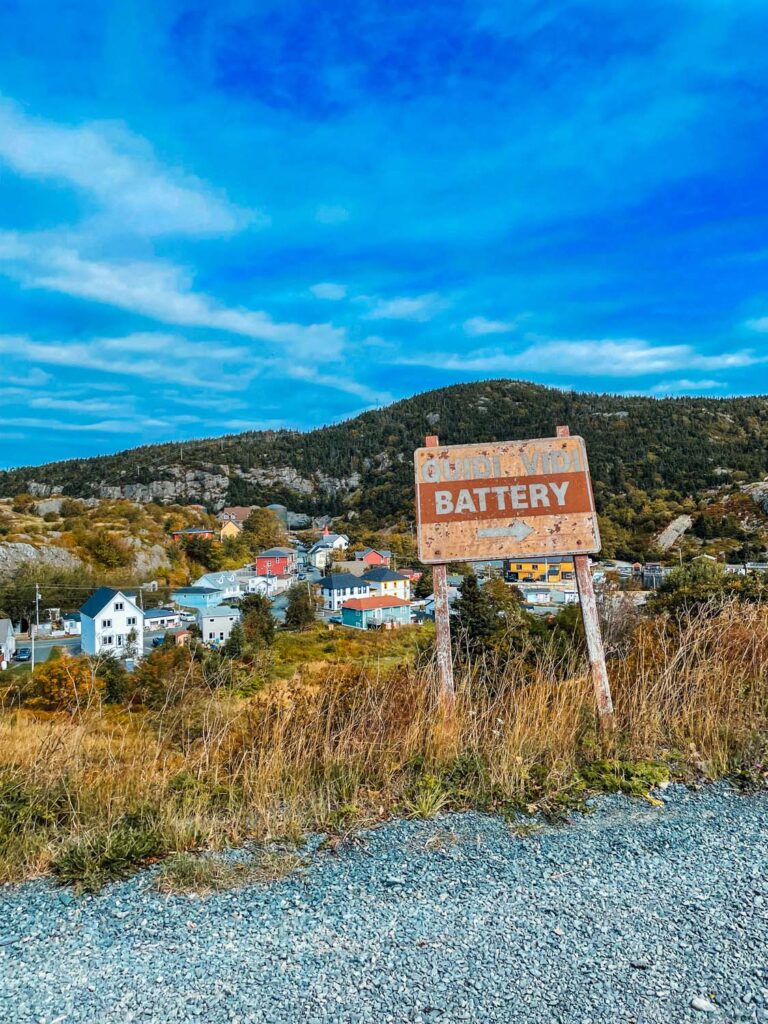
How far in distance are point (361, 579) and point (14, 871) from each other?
46.5 m

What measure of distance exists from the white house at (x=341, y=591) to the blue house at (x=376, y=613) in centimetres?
550

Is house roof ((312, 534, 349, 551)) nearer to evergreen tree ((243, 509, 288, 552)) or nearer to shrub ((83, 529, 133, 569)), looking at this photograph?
evergreen tree ((243, 509, 288, 552))

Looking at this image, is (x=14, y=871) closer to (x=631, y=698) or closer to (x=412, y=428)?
(x=631, y=698)

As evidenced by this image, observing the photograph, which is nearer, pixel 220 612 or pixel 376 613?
pixel 220 612

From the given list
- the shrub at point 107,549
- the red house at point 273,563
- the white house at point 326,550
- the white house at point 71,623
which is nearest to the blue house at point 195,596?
the white house at point 71,623

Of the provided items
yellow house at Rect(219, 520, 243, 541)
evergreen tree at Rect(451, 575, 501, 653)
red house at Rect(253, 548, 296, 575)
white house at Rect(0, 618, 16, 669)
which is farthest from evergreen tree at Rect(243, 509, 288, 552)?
evergreen tree at Rect(451, 575, 501, 653)

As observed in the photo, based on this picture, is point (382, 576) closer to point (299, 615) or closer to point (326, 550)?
point (299, 615)

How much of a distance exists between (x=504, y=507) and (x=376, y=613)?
36.0 metres

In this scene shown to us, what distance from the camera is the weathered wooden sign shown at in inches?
187

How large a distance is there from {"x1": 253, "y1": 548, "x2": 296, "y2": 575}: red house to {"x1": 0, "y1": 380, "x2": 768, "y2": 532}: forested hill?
1519 inches

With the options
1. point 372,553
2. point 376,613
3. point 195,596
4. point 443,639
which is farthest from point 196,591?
point 443,639

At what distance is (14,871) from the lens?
9.12 feet

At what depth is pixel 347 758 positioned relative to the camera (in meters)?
3.68

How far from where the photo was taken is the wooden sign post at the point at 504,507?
474cm
